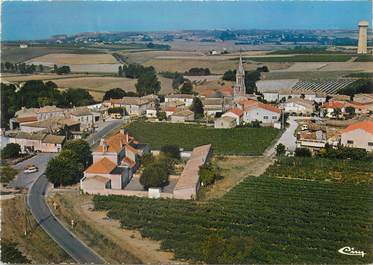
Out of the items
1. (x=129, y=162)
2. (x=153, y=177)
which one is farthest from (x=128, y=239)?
(x=129, y=162)

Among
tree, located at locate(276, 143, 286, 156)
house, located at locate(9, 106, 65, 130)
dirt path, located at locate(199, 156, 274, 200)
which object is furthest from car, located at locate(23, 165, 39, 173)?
tree, located at locate(276, 143, 286, 156)

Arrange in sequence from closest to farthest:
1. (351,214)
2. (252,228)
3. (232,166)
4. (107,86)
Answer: (252,228) < (351,214) < (232,166) < (107,86)

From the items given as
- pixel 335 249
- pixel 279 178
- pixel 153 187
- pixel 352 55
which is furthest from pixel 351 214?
pixel 352 55

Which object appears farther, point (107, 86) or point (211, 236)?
point (107, 86)

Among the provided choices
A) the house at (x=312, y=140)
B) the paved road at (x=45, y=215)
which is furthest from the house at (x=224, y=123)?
the paved road at (x=45, y=215)

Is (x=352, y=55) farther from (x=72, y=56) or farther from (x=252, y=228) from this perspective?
(x=252, y=228)

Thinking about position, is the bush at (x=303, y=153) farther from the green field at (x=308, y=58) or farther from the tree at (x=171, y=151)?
the green field at (x=308, y=58)

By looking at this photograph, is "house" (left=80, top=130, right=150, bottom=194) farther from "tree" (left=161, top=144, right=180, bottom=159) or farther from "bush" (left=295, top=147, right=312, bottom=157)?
"bush" (left=295, top=147, right=312, bottom=157)
